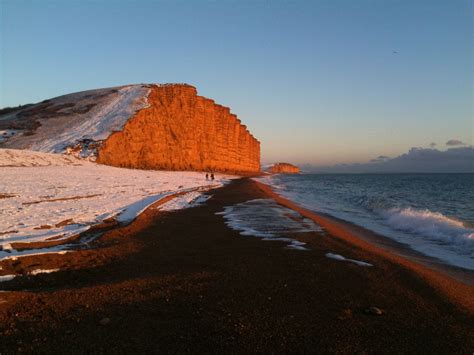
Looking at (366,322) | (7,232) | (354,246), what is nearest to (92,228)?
(7,232)

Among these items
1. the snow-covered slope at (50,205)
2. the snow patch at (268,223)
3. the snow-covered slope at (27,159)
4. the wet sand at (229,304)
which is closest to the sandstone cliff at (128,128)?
the snow-covered slope at (27,159)

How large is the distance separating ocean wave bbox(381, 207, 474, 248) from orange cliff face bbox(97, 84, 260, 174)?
112ft

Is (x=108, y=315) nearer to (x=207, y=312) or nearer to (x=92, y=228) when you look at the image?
(x=207, y=312)

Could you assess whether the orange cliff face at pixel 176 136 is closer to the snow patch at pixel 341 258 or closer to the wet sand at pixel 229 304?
the wet sand at pixel 229 304

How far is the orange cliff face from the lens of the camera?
1884 inches

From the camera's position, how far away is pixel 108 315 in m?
4.51

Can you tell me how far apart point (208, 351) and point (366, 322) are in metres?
2.18

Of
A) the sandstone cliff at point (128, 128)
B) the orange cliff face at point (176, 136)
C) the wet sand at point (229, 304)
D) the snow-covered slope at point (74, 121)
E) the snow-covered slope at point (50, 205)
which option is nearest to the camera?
the wet sand at point (229, 304)

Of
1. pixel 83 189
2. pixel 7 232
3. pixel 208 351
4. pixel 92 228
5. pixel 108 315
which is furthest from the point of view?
pixel 83 189

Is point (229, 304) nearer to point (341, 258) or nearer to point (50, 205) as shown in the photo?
point (341, 258)

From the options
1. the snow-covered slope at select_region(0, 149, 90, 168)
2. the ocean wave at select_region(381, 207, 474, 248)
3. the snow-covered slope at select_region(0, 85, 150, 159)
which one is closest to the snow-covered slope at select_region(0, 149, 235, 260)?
the snow-covered slope at select_region(0, 149, 90, 168)

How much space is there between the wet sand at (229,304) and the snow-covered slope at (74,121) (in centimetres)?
3569

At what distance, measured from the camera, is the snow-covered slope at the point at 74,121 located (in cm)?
4069

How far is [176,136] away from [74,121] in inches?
734
